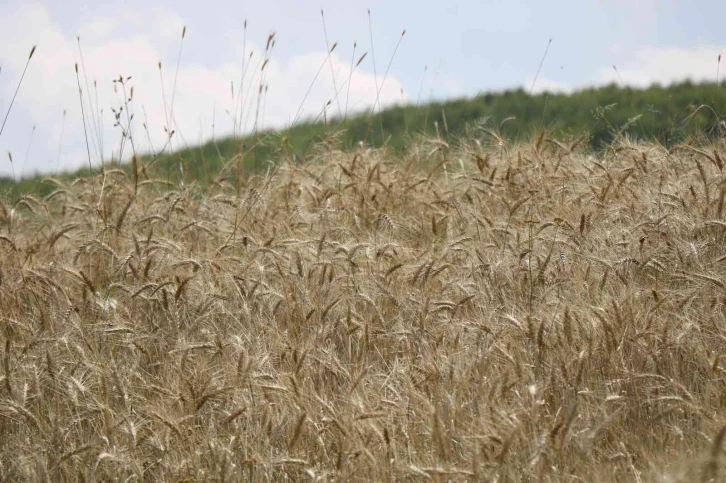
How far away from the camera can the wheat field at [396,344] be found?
2895mm

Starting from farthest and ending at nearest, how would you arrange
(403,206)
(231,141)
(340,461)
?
(231,141) → (403,206) → (340,461)

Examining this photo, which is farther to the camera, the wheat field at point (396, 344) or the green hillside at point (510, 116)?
the green hillside at point (510, 116)

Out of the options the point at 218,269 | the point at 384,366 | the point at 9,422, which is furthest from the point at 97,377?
the point at 384,366

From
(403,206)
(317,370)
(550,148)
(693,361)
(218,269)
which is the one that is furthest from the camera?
(550,148)

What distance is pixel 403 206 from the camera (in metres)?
5.45

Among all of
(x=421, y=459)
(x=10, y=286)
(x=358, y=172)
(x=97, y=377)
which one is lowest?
(x=421, y=459)

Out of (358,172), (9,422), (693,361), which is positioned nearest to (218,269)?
(9,422)

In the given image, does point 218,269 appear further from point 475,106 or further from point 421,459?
point 475,106

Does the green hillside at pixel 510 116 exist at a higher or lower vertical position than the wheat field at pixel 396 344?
higher

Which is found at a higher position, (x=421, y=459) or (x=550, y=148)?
(x=550, y=148)

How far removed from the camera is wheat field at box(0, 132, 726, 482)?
114 inches

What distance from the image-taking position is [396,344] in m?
3.62

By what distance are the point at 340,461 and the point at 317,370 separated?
745 millimetres

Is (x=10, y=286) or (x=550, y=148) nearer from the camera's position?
(x=10, y=286)
